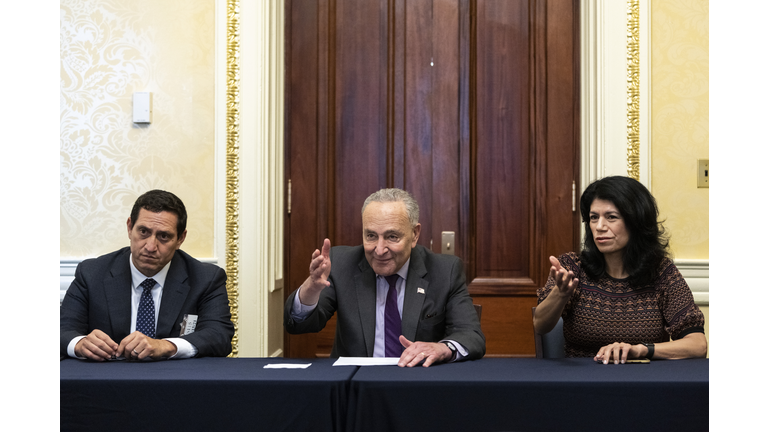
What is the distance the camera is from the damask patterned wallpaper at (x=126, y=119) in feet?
10.1

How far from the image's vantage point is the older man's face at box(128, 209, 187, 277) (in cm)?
224

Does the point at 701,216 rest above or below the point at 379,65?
below

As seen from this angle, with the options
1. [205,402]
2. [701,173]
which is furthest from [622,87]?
[205,402]

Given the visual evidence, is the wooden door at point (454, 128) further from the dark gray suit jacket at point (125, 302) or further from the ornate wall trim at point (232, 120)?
the dark gray suit jacket at point (125, 302)

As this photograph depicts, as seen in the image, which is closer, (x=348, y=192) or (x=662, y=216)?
(x=662, y=216)

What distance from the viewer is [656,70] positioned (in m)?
3.06

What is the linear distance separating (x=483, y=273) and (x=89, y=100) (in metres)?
2.18

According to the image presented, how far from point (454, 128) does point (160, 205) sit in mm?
1630

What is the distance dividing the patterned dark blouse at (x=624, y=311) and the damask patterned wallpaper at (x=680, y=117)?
89 cm

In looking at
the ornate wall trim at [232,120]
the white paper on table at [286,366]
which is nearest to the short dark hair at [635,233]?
the white paper on table at [286,366]

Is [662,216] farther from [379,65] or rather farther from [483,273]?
[379,65]

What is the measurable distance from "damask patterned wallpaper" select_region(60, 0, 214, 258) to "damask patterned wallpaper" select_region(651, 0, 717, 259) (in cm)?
222

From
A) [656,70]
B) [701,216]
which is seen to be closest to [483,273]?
[701,216]

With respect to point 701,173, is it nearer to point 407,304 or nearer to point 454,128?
point 454,128
